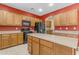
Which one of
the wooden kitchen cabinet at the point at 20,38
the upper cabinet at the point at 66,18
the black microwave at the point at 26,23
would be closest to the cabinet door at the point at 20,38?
the wooden kitchen cabinet at the point at 20,38

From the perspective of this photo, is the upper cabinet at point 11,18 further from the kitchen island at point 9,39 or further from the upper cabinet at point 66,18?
the upper cabinet at point 66,18

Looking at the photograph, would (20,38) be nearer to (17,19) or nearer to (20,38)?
(20,38)

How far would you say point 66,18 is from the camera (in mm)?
4957

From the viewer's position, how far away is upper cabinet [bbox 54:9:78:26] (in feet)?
14.9

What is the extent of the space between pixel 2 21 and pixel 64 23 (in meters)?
2.79

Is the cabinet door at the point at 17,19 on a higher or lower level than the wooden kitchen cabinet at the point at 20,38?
higher

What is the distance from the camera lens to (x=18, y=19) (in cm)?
554

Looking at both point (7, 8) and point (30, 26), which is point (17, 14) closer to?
point (7, 8)

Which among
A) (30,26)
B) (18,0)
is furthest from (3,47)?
(18,0)

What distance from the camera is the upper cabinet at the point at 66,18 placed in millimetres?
4535

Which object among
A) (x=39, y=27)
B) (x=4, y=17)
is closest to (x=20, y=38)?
(x=4, y=17)

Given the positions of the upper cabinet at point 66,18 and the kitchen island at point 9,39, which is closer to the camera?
the kitchen island at point 9,39

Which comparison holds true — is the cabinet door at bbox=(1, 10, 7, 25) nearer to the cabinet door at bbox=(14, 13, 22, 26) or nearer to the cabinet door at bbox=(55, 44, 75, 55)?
the cabinet door at bbox=(14, 13, 22, 26)

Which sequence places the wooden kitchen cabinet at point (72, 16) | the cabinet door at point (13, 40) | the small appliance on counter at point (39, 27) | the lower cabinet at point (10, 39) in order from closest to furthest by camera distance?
1. the lower cabinet at point (10, 39)
2. the wooden kitchen cabinet at point (72, 16)
3. the cabinet door at point (13, 40)
4. the small appliance on counter at point (39, 27)
